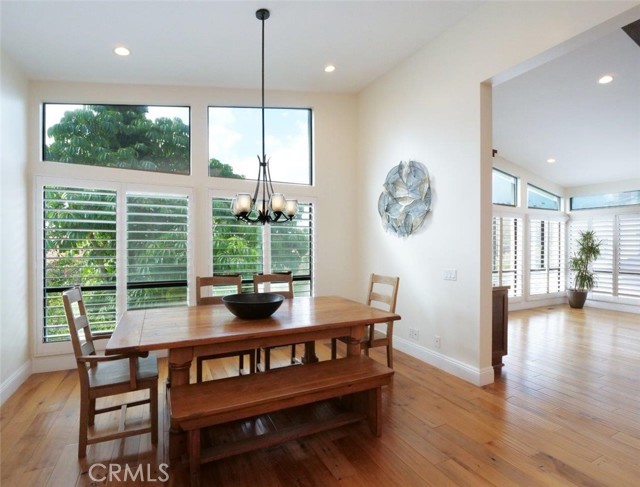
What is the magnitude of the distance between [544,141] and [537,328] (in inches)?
130

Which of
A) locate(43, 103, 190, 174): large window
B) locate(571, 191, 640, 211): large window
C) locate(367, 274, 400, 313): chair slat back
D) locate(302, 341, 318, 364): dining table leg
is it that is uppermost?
locate(43, 103, 190, 174): large window

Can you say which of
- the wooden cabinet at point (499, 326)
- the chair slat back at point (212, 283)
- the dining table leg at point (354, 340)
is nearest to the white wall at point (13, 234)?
the chair slat back at point (212, 283)

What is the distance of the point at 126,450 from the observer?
2.25 m

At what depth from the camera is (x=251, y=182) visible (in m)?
4.50

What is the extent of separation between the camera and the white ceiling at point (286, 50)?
285 cm

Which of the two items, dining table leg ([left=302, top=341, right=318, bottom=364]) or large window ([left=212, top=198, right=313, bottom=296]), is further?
large window ([left=212, top=198, right=313, bottom=296])

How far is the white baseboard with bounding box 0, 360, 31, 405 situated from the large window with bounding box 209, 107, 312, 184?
2889mm

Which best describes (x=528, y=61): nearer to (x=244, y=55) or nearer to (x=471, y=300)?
(x=471, y=300)

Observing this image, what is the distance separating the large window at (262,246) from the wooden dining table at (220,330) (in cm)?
138

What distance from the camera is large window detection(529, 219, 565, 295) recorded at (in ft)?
23.4

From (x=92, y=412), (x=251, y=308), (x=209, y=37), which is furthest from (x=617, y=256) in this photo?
(x=92, y=412)

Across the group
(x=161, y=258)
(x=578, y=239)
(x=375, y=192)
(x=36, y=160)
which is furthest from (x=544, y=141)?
(x=36, y=160)

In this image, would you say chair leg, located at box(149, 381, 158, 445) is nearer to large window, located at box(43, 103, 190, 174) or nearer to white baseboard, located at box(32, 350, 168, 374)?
white baseboard, located at box(32, 350, 168, 374)

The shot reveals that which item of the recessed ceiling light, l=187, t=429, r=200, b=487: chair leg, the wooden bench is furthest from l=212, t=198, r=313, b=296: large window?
l=187, t=429, r=200, b=487: chair leg
